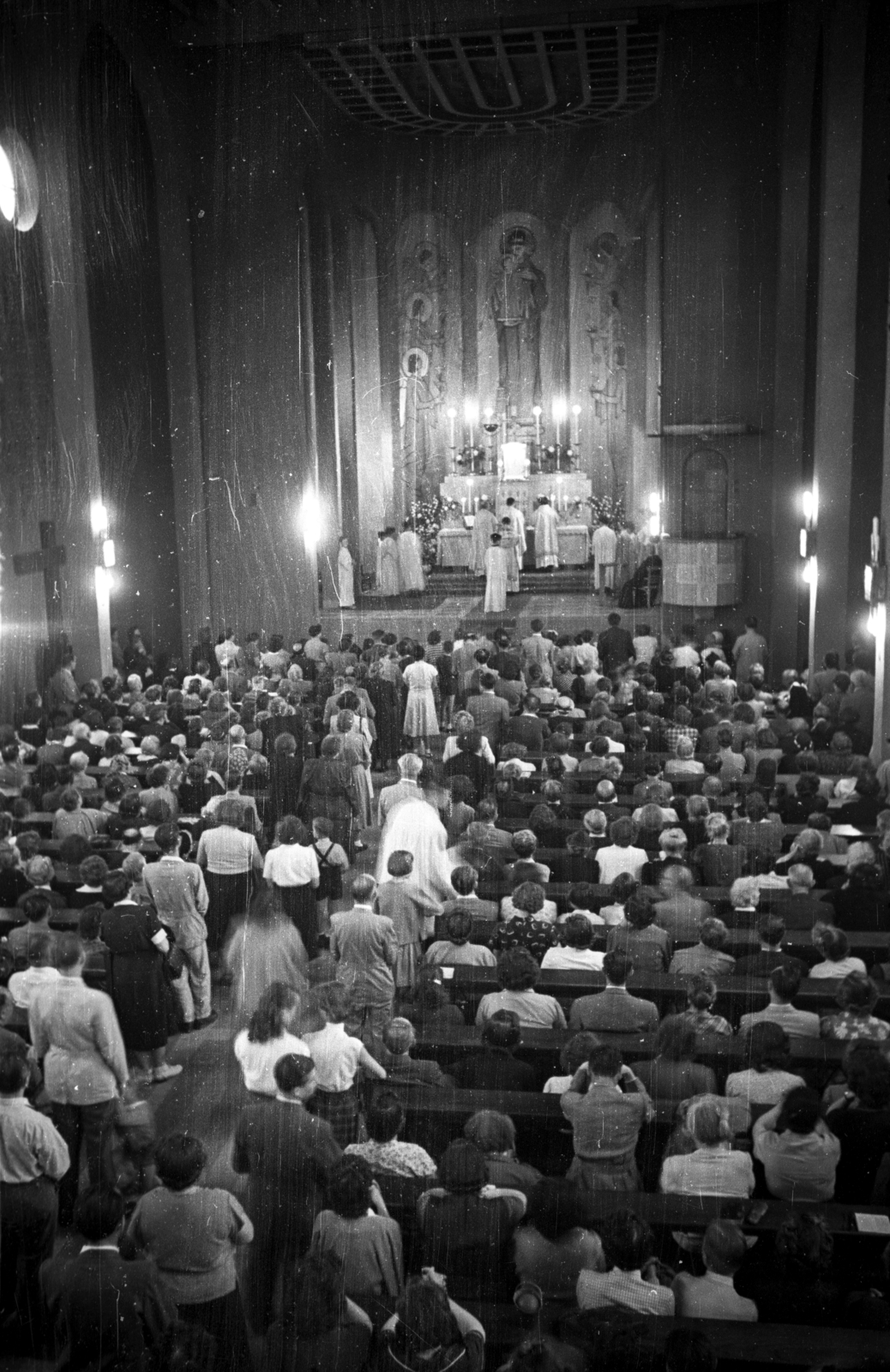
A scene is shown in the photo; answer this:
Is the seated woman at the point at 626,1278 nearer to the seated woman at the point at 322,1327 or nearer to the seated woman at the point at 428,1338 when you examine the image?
the seated woman at the point at 428,1338

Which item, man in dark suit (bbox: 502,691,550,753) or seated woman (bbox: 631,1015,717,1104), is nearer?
seated woman (bbox: 631,1015,717,1104)

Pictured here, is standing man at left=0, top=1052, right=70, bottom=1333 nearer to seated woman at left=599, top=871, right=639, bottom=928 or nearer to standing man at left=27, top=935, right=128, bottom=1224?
standing man at left=27, top=935, right=128, bottom=1224

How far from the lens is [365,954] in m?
7.06

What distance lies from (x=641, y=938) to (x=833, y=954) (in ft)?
2.98

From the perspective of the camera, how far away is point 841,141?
16.4 meters

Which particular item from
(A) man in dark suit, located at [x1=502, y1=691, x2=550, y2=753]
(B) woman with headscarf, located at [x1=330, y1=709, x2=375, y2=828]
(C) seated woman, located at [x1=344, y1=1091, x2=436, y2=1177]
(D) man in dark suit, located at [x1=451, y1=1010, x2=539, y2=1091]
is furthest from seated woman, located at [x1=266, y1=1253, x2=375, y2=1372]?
(A) man in dark suit, located at [x1=502, y1=691, x2=550, y2=753]

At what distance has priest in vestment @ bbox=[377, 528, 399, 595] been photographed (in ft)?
71.4

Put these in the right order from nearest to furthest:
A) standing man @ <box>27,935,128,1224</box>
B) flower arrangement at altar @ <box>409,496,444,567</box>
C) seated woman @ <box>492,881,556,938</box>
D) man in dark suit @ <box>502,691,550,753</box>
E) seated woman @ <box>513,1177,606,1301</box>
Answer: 1. seated woman @ <box>513,1177,606,1301</box>
2. standing man @ <box>27,935,128,1224</box>
3. seated woman @ <box>492,881,556,938</box>
4. man in dark suit @ <box>502,691,550,753</box>
5. flower arrangement at altar @ <box>409,496,444,567</box>

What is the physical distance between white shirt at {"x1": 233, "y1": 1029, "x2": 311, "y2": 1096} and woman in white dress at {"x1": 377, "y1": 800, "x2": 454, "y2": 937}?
2496mm

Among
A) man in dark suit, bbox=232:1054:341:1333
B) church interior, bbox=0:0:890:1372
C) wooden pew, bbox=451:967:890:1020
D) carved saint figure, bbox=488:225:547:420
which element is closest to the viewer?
man in dark suit, bbox=232:1054:341:1333

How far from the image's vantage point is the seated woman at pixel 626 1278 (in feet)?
14.4

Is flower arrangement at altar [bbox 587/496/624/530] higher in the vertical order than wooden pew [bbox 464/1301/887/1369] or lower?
higher

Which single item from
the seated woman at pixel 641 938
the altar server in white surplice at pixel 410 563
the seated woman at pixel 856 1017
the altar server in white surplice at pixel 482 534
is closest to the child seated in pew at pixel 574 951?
the seated woman at pixel 641 938

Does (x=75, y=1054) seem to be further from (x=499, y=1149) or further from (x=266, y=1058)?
(x=499, y=1149)
